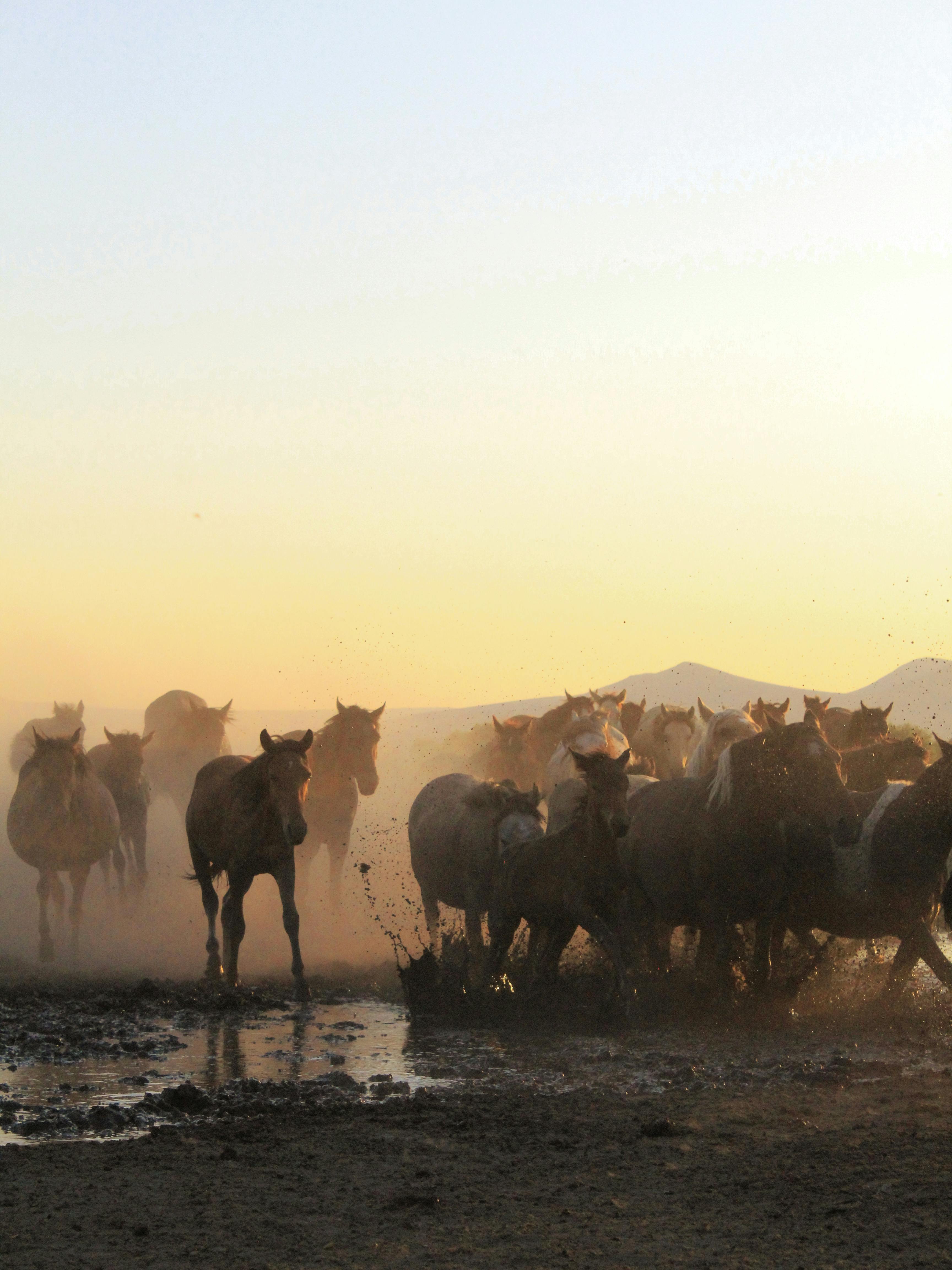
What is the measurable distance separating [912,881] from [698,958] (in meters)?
1.98

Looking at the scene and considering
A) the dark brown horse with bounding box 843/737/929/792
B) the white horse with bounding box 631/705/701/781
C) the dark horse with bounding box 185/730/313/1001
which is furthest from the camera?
the white horse with bounding box 631/705/701/781

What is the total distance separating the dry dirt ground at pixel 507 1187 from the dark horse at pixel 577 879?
2484mm

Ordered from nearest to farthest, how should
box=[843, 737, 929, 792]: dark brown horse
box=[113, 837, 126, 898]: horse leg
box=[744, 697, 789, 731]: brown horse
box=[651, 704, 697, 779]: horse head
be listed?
box=[843, 737, 929, 792]: dark brown horse, box=[744, 697, 789, 731]: brown horse, box=[651, 704, 697, 779]: horse head, box=[113, 837, 126, 898]: horse leg

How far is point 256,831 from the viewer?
1135 centimetres

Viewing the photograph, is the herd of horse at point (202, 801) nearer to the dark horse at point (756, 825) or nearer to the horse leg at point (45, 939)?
the horse leg at point (45, 939)

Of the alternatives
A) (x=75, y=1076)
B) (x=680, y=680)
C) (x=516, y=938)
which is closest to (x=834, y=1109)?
(x=75, y=1076)

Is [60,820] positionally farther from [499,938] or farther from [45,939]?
[499,938]

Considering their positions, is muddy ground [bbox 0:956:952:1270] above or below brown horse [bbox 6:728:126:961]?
below

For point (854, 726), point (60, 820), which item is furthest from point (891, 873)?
point (60, 820)

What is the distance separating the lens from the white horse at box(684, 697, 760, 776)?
12867mm

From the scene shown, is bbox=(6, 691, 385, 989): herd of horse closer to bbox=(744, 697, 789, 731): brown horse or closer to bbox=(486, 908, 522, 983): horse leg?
bbox=(486, 908, 522, 983): horse leg

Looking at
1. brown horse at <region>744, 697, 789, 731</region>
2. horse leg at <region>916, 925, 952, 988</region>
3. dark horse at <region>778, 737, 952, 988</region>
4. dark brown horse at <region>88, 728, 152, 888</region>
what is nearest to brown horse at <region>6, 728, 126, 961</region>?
dark brown horse at <region>88, 728, 152, 888</region>

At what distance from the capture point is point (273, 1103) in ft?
22.7

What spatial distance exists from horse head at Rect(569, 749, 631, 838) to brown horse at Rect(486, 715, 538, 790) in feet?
22.9
